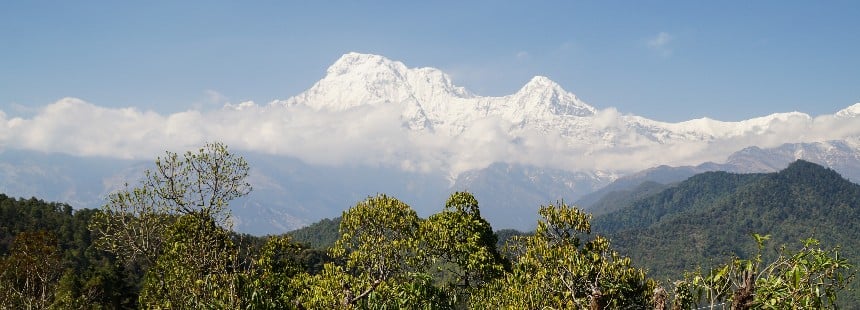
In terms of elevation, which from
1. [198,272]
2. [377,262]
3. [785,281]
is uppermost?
[198,272]

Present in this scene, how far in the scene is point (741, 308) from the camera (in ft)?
52.3

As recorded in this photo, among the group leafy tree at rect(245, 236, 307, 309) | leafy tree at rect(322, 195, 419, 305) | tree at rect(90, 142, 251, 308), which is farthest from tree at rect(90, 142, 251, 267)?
leafy tree at rect(322, 195, 419, 305)

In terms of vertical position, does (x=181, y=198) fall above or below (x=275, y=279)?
above

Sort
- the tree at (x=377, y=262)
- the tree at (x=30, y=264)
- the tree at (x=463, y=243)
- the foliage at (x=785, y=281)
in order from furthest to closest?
the tree at (x=30, y=264), the tree at (x=463, y=243), the tree at (x=377, y=262), the foliage at (x=785, y=281)

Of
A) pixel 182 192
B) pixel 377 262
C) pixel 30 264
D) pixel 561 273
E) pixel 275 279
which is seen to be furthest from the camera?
pixel 30 264

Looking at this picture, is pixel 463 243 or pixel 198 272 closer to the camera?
pixel 198 272

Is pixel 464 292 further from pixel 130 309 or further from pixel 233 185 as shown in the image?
pixel 130 309

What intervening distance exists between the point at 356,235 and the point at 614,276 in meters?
17.4

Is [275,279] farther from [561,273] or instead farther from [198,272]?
[561,273]

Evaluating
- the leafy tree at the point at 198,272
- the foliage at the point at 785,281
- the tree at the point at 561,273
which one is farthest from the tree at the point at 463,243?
the foliage at the point at 785,281

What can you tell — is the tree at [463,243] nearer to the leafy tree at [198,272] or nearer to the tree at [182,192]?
the tree at [182,192]

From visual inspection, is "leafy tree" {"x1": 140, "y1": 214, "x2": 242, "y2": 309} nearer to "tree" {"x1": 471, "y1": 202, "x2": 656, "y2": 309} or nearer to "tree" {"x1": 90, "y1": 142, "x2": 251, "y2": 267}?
"tree" {"x1": 90, "y1": 142, "x2": 251, "y2": 267}

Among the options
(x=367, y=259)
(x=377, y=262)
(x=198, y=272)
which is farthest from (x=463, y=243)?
(x=198, y=272)

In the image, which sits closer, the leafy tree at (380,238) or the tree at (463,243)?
the leafy tree at (380,238)
